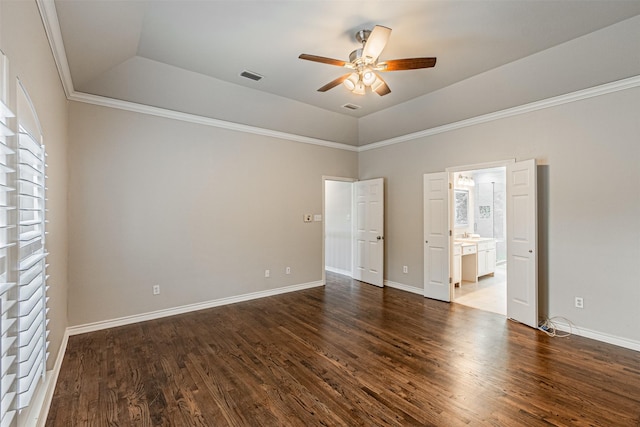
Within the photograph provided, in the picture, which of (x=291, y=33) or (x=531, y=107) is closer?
(x=291, y=33)

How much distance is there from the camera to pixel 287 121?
5.13 meters

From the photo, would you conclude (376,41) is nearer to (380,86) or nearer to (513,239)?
(380,86)

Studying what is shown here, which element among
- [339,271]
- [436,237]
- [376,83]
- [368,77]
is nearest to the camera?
[368,77]

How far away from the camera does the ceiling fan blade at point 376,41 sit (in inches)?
96.3

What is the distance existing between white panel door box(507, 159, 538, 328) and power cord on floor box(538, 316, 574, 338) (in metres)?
0.10

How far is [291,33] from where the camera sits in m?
3.01

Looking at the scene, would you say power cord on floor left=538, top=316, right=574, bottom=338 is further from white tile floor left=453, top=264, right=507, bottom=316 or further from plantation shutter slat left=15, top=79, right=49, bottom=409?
plantation shutter slat left=15, top=79, right=49, bottom=409

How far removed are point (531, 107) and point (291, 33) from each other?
10.7 ft

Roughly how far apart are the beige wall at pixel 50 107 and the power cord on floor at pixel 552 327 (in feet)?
17.0

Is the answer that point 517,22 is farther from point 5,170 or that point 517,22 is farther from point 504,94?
point 5,170

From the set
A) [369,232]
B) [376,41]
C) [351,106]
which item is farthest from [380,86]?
[369,232]

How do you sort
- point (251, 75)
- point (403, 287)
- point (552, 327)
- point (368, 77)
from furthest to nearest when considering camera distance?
1. point (403, 287)
2. point (251, 75)
3. point (552, 327)
4. point (368, 77)

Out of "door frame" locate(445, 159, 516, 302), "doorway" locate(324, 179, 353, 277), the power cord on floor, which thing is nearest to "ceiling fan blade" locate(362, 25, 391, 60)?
"door frame" locate(445, 159, 516, 302)

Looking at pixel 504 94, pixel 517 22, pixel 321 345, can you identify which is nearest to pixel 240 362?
pixel 321 345
